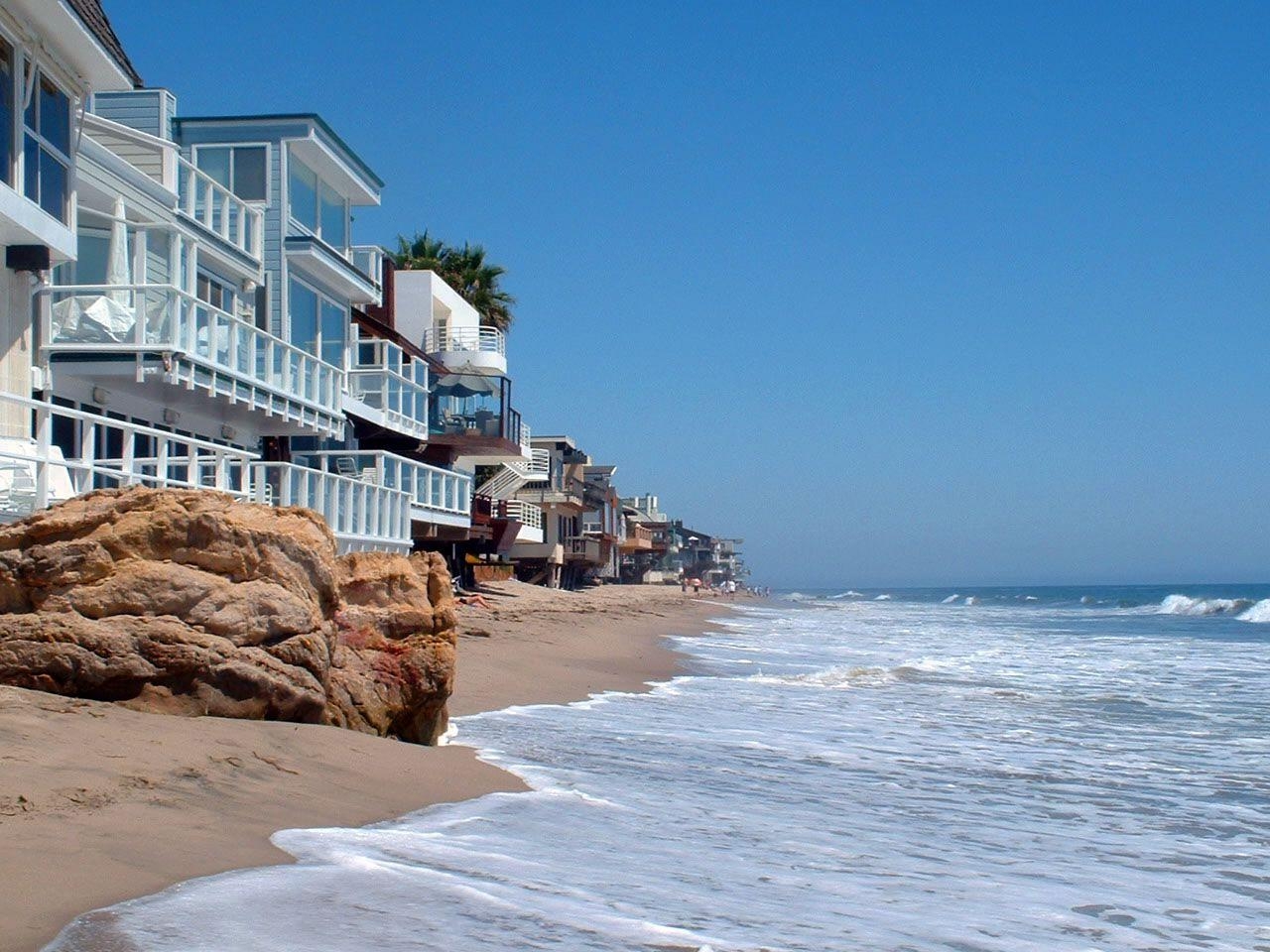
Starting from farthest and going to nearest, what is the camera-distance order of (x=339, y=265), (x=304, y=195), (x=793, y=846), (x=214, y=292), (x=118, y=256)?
(x=339, y=265) → (x=304, y=195) → (x=214, y=292) → (x=118, y=256) → (x=793, y=846)

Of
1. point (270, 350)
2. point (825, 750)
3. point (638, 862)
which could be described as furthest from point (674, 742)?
point (270, 350)

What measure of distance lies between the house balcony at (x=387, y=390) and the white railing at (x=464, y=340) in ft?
25.2

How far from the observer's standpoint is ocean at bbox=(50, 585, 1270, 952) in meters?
5.68

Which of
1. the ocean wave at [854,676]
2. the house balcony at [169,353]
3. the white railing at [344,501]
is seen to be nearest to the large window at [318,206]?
the house balcony at [169,353]

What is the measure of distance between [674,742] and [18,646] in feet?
20.3

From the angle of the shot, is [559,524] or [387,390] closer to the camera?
[387,390]

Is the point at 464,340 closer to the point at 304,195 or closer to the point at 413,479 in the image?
the point at 304,195

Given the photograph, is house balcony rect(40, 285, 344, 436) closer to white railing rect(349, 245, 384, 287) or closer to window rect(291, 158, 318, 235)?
window rect(291, 158, 318, 235)

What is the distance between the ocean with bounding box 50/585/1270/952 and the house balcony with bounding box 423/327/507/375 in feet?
71.4

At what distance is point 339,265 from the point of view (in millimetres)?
26297

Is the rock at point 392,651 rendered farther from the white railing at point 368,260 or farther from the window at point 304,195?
the white railing at point 368,260

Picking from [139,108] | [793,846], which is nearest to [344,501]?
[139,108]

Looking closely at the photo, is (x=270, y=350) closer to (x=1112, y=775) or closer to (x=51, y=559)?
(x=51, y=559)

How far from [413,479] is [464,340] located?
14519mm
